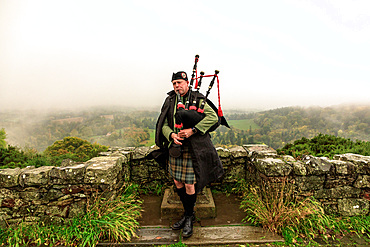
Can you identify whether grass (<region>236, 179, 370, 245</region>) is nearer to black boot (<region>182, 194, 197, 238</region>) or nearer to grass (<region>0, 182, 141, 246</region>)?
black boot (<region>182, 194, 197, 238</region>)

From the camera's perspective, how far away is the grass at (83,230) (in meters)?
2.82

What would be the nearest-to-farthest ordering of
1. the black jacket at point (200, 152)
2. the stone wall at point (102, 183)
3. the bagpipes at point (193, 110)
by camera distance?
1. the bagpipes at point (193, 110)
2. the black jacket at point (200, 152)
3. the stone wall at point (102, 183)

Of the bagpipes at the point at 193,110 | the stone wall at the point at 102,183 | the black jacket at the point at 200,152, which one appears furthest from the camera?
the stone wall at the point at 102,183

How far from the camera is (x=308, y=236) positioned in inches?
114

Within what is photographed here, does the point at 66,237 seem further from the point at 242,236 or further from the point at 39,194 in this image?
the point at 242,236

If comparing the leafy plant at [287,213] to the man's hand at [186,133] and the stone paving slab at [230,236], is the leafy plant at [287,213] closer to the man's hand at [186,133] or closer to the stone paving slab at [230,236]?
the stone paving slab at [230,236]

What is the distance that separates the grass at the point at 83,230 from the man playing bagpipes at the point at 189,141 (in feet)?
2.73

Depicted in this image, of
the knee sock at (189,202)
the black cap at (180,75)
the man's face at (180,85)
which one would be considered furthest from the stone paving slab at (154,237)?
the black cap at (180,75)

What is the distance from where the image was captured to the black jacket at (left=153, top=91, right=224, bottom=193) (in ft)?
9.53

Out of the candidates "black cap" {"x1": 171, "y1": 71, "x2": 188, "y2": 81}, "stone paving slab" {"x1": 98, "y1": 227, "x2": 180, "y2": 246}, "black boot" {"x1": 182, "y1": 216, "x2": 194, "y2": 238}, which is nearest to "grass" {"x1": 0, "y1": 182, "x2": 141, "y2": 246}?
"stone paving slab" {"x1": 98, "y1": 227, "x2": 180, "y2": 246}

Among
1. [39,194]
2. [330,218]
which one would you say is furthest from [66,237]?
[330,218]

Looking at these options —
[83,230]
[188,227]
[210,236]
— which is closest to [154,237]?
A: [188,227]

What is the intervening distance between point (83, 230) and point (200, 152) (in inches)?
81.8

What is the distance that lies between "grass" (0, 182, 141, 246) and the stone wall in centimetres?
13
